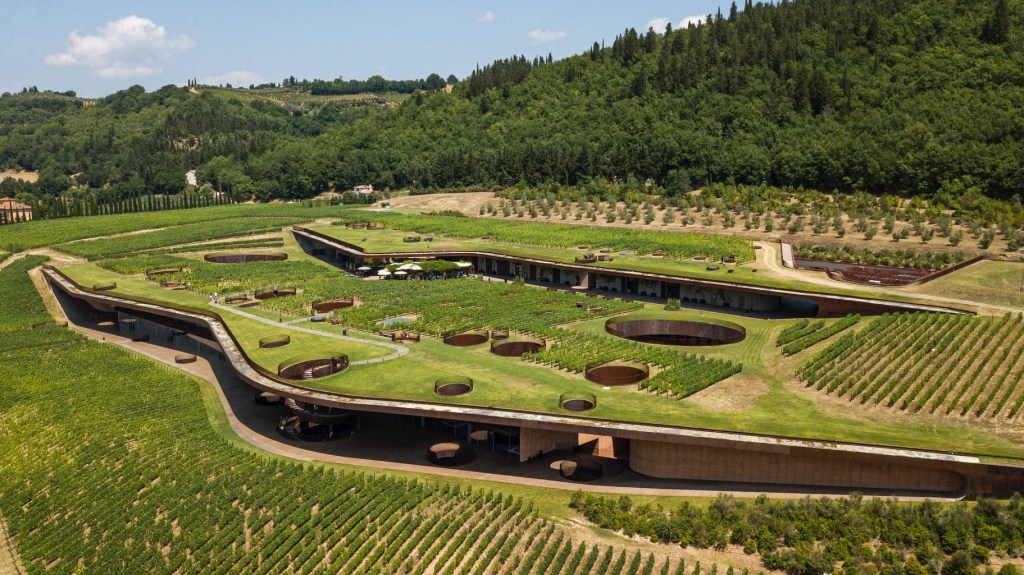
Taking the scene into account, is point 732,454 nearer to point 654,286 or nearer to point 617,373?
point 617,373

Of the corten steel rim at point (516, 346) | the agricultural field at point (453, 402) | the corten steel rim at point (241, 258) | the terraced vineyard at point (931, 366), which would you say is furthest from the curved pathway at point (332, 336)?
the corten steel rim at point (241, 258)

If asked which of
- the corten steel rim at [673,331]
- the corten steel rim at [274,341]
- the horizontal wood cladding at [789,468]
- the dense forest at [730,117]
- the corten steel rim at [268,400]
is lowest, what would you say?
the corten steel rim at [268,400]

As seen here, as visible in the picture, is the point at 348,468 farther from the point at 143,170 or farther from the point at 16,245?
the point at 143,170

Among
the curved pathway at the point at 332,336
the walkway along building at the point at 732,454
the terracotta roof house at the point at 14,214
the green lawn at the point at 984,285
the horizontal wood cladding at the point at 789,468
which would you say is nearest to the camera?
the walkway along building at the point at 732,454

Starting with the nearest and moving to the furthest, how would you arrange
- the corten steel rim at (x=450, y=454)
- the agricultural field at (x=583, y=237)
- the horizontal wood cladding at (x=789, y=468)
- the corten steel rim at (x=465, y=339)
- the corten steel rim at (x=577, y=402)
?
the horizontal wood cladding at (x=789, y=468) < the corten steel rim at (x=577, y=402) < the corten steel rim at (x=450, y=454) < the corten steel rim at (x=465, y=339) < the agricultural field at (x=583, y=237)

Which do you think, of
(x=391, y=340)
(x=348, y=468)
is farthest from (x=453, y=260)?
(x=348, y=468)

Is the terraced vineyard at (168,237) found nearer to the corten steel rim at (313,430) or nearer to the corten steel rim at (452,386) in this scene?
the corten steel rim at (313,430)
